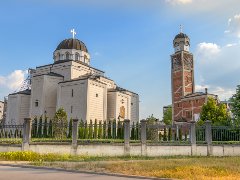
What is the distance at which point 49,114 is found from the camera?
44.5 m

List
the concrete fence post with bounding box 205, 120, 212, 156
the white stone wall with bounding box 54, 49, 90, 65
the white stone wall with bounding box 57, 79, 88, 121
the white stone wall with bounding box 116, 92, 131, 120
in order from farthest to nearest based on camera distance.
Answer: the white stone wall with bounding box 54, 49, 90, 65
the white stone wall with bounding box 116, 92, 131, 120
the white stone wall with bounding box 57, 79, 88, 121
the concrete fence post with bounding box 205, 120, 212, 156

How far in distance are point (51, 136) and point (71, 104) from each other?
17.0 m

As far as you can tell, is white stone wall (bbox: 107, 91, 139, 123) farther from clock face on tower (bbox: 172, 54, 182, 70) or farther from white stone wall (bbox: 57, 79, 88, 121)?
clock face on tower (bbox: 172, 54, 182, 70)

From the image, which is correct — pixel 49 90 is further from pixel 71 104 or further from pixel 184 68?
pixel 184 68

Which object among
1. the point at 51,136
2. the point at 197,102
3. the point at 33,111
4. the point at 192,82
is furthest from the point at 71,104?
the point at 192,82

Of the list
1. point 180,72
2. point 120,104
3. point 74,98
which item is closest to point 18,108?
point 74,98

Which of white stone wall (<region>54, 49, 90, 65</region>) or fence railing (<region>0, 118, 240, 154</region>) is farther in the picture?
white stone wall (<region>54, 49, 90, 65</region>)

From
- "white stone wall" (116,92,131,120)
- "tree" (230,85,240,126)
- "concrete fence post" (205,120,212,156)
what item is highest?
"white stone wall" (116,92,131,120)

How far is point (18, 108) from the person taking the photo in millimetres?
46750

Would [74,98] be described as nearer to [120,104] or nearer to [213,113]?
[120,104]

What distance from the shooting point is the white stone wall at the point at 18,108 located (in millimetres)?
46719

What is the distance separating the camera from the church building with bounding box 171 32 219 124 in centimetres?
6406

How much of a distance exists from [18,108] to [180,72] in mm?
36437

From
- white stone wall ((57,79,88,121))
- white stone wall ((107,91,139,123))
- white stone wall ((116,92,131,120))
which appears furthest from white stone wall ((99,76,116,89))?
white stone wall ((57,79,88,121))
